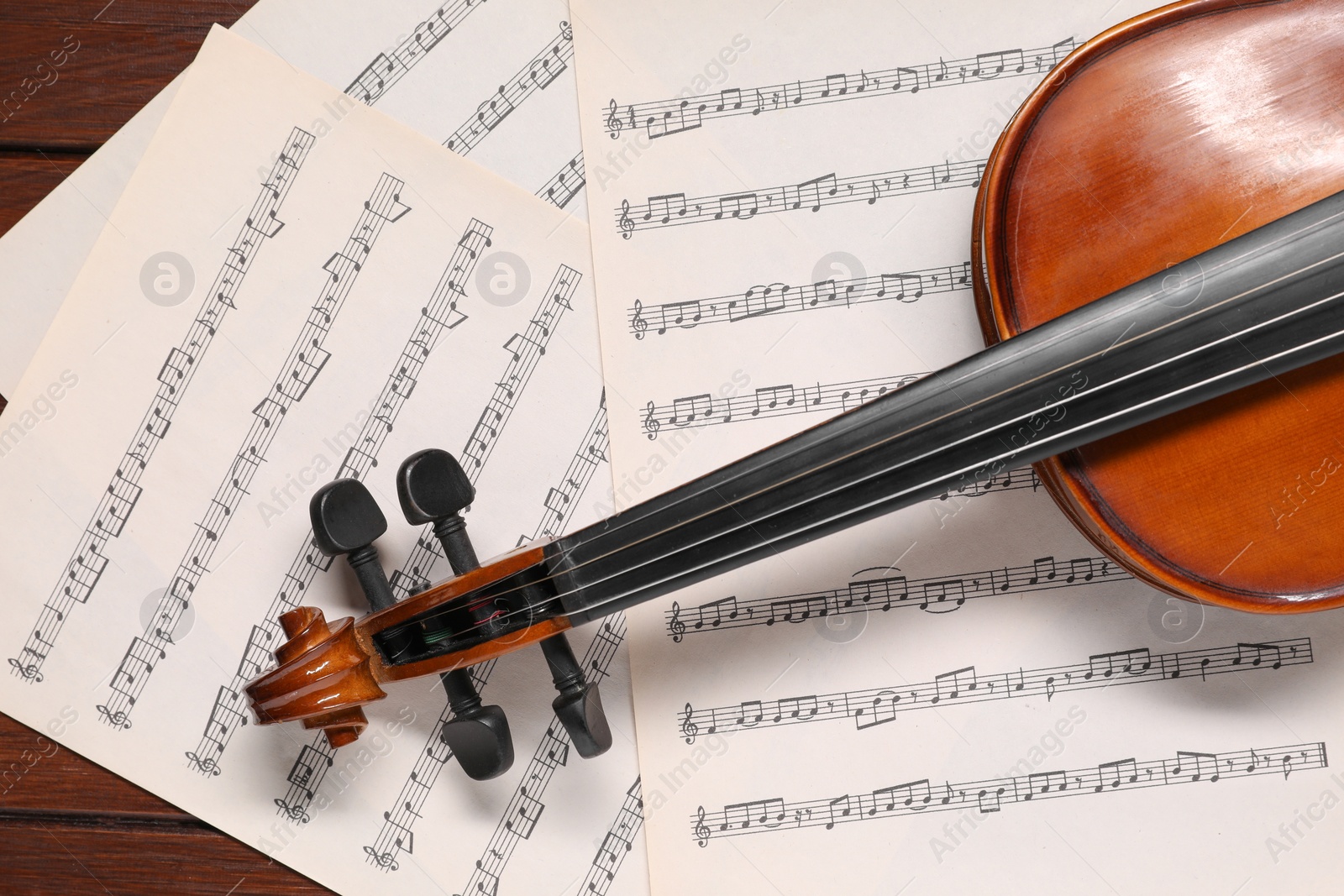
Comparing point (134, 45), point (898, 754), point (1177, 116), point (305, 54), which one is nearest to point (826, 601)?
point (898, 754)

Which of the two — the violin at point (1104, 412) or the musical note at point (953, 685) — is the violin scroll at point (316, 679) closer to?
the violin at point (1104, 412)

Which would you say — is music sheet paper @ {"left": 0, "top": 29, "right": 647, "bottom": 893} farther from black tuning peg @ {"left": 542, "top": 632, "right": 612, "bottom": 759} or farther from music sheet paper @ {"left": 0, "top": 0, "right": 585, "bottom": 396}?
black tuning peg @ {"left": 542, "top": 632, "right": 612, "bottom": 759}

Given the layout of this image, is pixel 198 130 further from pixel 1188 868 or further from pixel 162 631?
pixel 1188 868

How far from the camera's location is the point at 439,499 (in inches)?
39.2

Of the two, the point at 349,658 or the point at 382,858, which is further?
the point at 382,858

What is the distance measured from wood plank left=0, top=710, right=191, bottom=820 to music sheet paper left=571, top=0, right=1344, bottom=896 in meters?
0.70

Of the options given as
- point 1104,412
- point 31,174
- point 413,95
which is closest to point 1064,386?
point 1104,412

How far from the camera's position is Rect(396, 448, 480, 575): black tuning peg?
3.24ft

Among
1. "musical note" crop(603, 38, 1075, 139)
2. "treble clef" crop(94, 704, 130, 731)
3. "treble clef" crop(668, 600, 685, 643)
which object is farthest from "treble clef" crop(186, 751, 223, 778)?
"musical note" crop(603, 38, 1075, 139)

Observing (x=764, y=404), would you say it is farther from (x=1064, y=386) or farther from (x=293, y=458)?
(x=293, y=458)

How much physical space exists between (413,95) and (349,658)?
2.56 feet

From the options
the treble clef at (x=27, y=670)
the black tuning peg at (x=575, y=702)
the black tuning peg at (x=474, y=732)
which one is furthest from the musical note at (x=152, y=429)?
the black tuning peg at (x=575, y=702)

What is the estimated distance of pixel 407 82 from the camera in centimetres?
128

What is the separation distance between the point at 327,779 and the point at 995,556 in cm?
96
